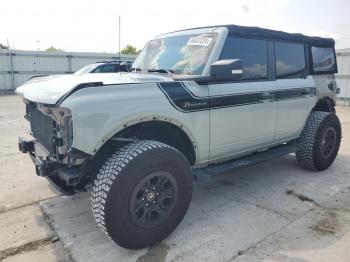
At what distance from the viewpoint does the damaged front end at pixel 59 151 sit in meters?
2.62

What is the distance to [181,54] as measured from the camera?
12.2 feet

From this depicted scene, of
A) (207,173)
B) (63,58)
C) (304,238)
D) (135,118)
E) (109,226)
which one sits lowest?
(304,238)

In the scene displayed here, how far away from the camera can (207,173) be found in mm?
3508

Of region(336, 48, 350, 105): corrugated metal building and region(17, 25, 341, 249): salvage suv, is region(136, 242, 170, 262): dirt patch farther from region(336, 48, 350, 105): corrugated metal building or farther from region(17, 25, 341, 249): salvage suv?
region(336, 48, 350, 105): corrugated metal building

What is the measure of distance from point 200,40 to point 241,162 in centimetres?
148

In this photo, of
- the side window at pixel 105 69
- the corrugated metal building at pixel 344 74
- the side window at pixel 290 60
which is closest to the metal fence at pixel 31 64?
the side window at pixel 105 69

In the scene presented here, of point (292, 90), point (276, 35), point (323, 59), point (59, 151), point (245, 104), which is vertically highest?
point (276, 35)

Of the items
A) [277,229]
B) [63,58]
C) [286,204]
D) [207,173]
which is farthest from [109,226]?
[63,58]

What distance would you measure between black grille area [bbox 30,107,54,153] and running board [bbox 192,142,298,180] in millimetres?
1429

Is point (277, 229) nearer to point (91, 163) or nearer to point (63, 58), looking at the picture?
point (91, 163)

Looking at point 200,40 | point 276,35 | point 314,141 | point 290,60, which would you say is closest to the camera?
point 200,40

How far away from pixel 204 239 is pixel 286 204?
4.31ft

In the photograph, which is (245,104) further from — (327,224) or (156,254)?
(156,254)

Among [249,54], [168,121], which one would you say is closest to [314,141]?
[249,54]
